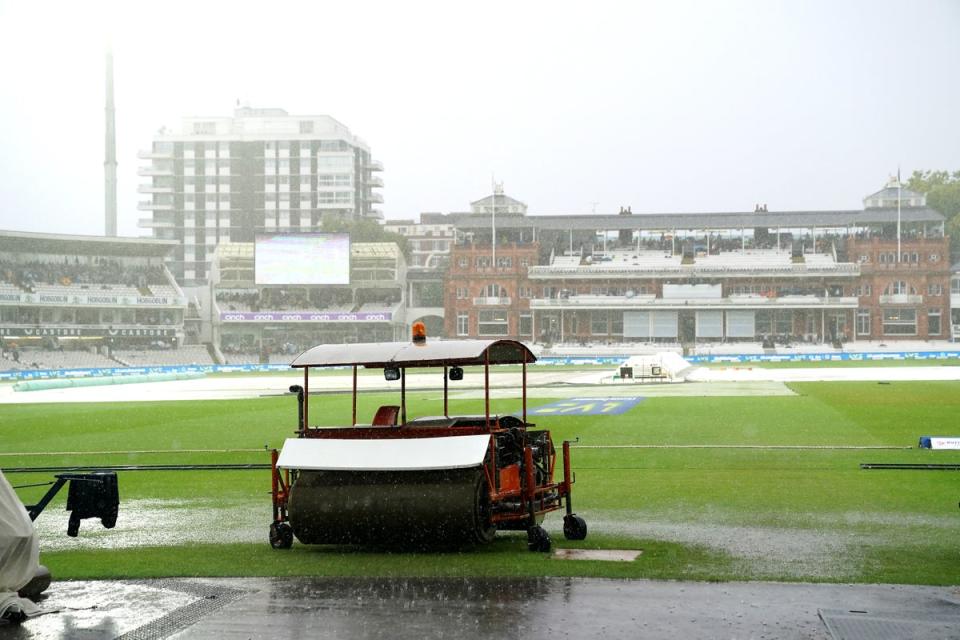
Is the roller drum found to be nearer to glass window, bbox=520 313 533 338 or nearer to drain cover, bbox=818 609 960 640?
drain cover, bbox=818 609 960 640

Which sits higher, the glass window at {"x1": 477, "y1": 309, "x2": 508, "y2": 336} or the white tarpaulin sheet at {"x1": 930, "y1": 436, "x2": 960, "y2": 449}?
the glass window at {"x1": 477, "y1": 309, "x2": 508, "y2": 336}

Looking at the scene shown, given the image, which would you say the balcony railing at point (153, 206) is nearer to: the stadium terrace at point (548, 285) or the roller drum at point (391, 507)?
the stadium terrace at point (548, 285)

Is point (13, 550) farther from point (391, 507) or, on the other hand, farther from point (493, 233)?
point (493, 233)

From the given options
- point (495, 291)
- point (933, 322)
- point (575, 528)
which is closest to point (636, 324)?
point (495, 291)

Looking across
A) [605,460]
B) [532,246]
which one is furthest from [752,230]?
[605,460]

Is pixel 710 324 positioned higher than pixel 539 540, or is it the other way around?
pixel 710 324

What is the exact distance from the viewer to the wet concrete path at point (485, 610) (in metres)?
9.42

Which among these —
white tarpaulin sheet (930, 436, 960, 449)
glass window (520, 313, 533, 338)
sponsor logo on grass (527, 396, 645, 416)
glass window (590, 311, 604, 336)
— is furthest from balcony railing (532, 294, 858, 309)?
white tarpaulin sheet (930, 436, 960, 449)

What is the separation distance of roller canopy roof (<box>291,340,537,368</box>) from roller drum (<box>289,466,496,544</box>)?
4.42ft

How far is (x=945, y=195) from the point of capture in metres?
145

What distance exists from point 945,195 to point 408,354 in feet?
478

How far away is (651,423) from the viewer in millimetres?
34719

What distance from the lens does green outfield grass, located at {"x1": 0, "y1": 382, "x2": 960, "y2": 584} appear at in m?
12.4

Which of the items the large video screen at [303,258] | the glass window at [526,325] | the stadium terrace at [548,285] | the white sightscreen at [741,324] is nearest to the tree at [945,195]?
the stadium terrace at [548,285]
